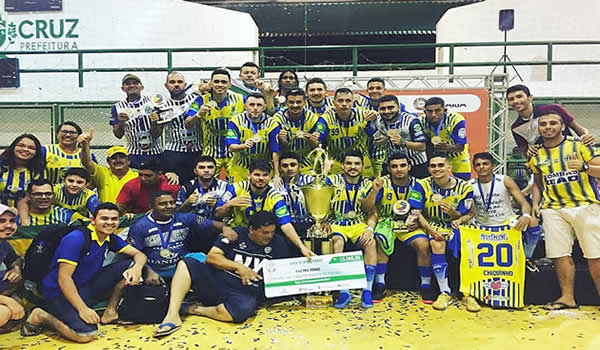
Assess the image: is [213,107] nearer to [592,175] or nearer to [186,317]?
[186,317]

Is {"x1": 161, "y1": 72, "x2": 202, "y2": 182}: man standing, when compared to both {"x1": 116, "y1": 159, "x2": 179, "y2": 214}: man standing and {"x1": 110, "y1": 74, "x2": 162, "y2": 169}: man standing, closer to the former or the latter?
{"x1": 110, "y1": 74, "x2": 162, "y2": 169}: man standing

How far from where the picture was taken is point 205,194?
14.0 feet

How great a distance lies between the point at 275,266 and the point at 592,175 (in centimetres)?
276

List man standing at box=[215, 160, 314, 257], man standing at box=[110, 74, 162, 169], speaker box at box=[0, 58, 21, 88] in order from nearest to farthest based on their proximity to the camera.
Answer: man standing at box=[215, 160, 314, 257] < man standing at box=[110, 74, 162, 169] < speaker box at box=[0, 58, 21, 88]

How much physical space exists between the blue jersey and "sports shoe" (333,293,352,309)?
1.37 m

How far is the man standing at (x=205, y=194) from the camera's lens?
167 inches

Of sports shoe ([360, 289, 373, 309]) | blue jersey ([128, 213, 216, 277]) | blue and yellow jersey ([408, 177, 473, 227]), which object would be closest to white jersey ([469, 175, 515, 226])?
blue and yellow jersey ([408, 177, 473, 227])

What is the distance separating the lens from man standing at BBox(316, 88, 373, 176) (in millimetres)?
4797

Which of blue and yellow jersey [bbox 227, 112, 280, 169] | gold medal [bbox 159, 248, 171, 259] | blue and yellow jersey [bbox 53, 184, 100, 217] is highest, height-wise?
blue and yellow jersey [bbox 227, 112, 280, 169]

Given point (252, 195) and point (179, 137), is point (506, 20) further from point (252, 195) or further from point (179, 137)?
point (252, 195)

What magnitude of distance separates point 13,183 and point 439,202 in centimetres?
379

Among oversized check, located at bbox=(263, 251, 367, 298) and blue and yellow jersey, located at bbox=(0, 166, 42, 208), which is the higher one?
blue and yellow jersey, located at bbox=(0, 166, 42, 208)

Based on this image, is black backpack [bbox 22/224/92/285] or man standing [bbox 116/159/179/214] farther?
man standing [bbox 116/159/179/214]

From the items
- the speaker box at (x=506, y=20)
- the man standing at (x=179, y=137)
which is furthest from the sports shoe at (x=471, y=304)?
the speaker box at (x=506, y=20)
